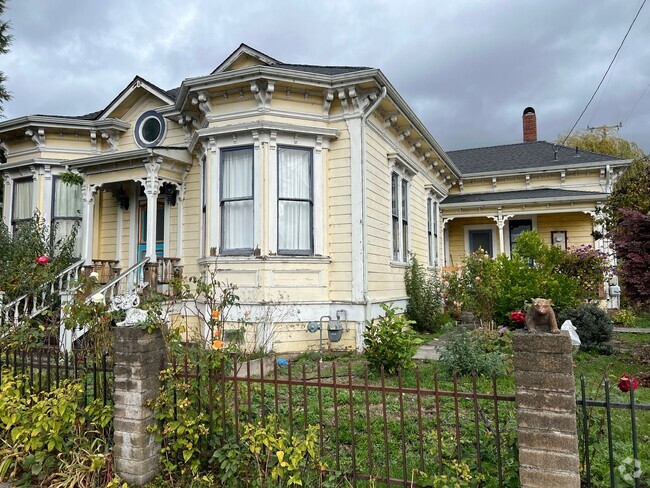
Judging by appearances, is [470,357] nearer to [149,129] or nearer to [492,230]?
[149,129]

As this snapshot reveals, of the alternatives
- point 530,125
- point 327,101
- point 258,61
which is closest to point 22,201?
point 258,61

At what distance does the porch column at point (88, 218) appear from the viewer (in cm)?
1018

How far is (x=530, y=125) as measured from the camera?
23344mm

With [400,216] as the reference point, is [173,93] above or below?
above

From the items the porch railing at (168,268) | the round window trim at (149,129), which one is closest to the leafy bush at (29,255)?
the porch railing at (168,268)

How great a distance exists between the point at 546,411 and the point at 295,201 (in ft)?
21.0

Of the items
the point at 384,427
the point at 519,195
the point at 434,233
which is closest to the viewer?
the point at 384,427

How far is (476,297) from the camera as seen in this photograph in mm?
9953

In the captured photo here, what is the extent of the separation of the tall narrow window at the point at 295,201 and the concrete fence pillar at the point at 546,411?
598 cm

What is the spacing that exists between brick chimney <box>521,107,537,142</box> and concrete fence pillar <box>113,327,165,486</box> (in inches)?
944

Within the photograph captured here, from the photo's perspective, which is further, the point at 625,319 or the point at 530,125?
the point at 530,125

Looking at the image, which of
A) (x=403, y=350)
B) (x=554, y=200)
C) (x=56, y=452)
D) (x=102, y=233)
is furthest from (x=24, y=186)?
(x=554, y=200)

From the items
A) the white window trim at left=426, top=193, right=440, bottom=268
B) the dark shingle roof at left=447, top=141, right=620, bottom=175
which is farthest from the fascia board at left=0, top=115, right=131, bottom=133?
the dark shingle roof at left=447, top=141, right=620, bottom=175

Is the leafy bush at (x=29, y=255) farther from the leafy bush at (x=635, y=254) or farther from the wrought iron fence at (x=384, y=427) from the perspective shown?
the leafy bush at (x=635, y=254)
